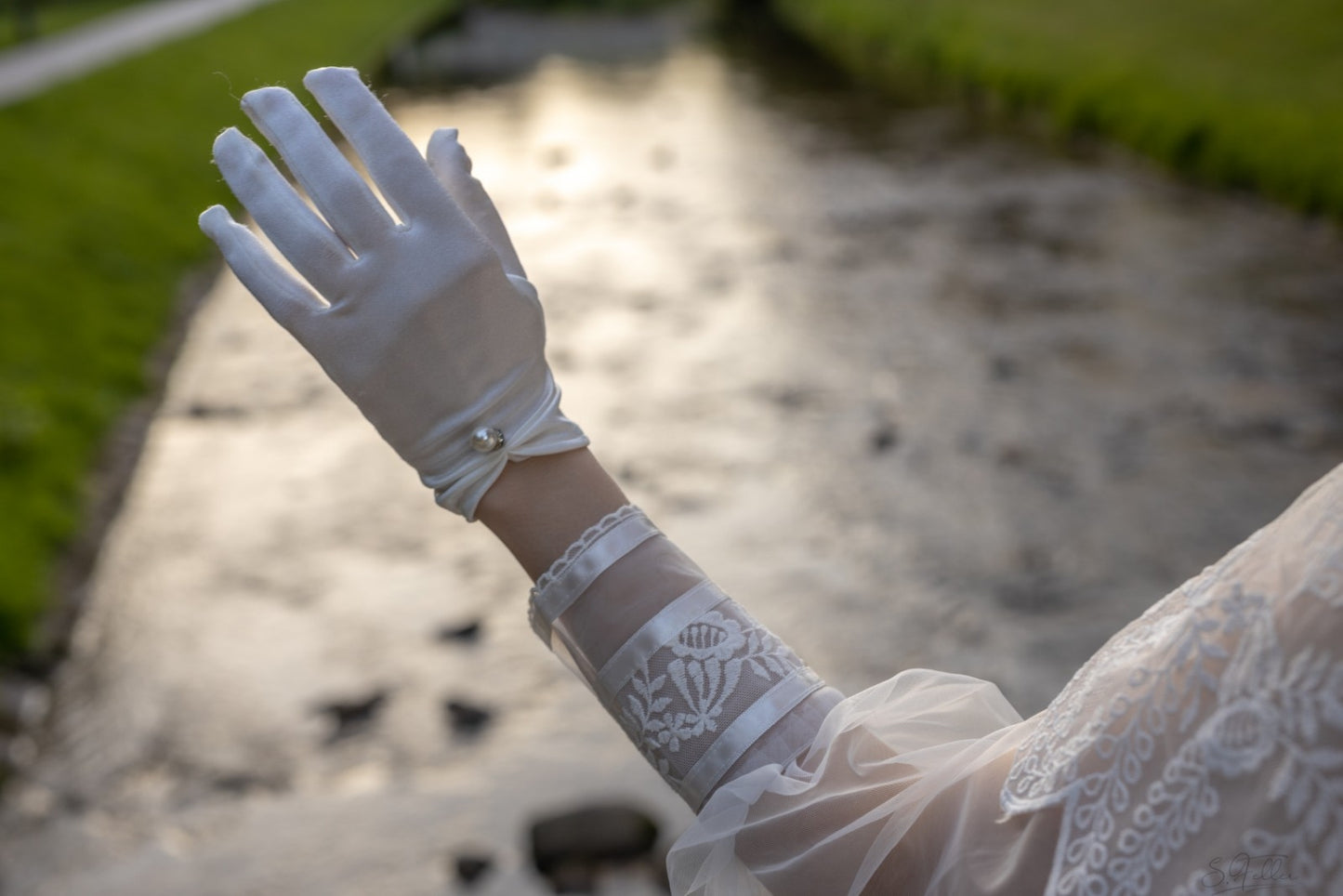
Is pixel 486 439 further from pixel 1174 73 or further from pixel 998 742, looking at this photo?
pixel 1174 73

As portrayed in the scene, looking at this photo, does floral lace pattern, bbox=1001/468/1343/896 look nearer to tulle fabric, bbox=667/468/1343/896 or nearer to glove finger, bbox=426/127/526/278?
tulle fabric, bbox=667/468/1343/896

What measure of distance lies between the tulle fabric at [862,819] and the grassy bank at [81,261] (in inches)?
192

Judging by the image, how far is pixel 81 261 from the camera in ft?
30.1

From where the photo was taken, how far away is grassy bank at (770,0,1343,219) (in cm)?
1141

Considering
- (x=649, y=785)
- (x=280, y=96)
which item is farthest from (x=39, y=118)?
(x=280, y=96)

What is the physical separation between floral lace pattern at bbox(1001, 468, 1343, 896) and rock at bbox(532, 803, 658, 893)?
3330mm

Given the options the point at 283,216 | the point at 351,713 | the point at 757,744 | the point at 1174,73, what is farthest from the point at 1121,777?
the point at 1174,73

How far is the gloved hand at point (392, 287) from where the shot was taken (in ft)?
4.25

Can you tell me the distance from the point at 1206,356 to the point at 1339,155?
3.56 m

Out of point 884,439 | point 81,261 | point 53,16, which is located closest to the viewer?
point 884,439

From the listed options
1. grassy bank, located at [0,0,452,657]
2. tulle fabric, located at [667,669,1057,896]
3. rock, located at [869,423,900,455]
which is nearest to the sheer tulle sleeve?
tulle fabric, located at [667,669,1057,896]

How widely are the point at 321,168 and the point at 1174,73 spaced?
1460 centimetres

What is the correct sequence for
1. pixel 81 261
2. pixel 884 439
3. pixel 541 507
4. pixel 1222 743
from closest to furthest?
pixel 1222 743 < pixel 541 507 < pixel 884 439 < pixel 81 261

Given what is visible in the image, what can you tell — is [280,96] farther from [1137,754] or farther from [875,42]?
[875,42]
